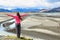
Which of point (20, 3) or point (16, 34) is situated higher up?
point (20, 3)

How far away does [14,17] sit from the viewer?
3.75ft

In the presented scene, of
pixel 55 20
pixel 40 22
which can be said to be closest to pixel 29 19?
pixel 40 22

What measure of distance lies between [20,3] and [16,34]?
0.28 meters

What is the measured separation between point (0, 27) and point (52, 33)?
0.46 meters

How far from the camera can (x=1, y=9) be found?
1.20 metres

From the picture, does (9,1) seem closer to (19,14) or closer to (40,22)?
(19,14)

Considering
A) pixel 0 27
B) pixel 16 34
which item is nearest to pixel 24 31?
pixel 16 34

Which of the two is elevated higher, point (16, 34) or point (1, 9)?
point (1, 9)

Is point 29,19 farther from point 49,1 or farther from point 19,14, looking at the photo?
point 49,1

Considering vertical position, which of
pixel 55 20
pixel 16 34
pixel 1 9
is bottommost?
pixel 16 34

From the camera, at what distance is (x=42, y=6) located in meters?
1.16

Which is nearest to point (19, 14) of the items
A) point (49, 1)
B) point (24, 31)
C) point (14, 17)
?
point (14, 17)

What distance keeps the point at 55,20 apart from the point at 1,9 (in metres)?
0.49

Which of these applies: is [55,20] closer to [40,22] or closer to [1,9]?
[40,22]
